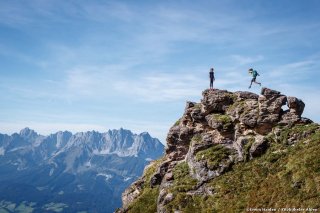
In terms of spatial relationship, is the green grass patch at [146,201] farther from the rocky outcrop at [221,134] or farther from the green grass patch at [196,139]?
the green grass patch at [196,139]

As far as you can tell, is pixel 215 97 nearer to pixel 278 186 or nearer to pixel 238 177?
pixel 238 177

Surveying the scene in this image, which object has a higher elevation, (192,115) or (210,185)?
(192,115)

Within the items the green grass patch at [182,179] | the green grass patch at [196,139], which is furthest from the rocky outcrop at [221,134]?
the green grass patch at [182,179]

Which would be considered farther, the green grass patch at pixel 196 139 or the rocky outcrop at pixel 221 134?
the green grass patch at pixel 196 139

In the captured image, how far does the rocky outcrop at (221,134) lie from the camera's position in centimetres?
4469

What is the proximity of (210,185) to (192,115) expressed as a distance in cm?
1546

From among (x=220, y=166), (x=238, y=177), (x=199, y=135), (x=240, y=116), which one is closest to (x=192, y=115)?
(x=199, y=135)

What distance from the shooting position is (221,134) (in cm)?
5022

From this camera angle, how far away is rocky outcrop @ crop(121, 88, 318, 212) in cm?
4469

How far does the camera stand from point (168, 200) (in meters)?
44.6

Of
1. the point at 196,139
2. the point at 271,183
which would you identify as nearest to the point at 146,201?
the point at 196,139

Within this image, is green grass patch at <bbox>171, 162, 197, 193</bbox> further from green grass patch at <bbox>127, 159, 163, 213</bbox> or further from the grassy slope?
green grass patch at <bbox>127, 159, 163, 213</bbox>

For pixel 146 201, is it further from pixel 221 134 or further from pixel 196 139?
pixel 221 134

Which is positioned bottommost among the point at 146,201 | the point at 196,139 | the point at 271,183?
the point at 146,201
